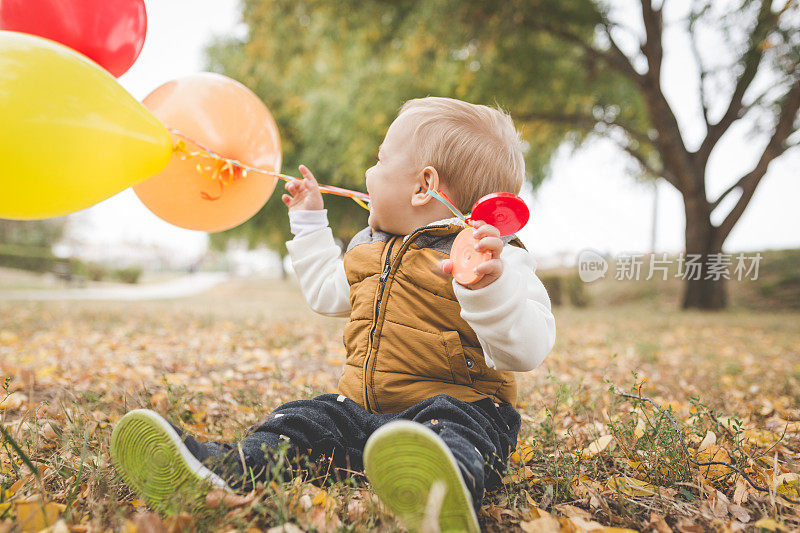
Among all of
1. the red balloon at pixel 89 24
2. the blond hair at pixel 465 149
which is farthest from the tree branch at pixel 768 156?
the red balloon at pixel 89 24

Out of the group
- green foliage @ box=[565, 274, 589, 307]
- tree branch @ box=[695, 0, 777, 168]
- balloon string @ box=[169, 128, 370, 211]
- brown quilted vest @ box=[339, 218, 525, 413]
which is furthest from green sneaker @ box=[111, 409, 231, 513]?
green foliage @ box=[565, 274, 589, 307]

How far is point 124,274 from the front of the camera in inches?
987

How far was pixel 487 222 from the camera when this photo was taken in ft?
5.14

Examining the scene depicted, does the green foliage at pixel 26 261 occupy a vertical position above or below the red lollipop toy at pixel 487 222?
below

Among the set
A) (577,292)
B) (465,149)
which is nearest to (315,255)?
(465,149)

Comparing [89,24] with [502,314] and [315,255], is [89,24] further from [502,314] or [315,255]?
[502,314]

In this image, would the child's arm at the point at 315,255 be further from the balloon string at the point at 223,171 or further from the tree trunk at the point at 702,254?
the tree trunk at the point at 702,254

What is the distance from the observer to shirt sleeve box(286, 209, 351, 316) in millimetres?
2125

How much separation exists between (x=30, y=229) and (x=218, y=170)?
4039 centimetres

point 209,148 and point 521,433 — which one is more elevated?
point 209,148

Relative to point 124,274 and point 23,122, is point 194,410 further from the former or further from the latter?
point 124,274

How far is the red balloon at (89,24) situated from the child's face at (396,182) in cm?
110

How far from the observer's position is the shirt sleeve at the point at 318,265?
2125mm

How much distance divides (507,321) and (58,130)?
56.1 inches
